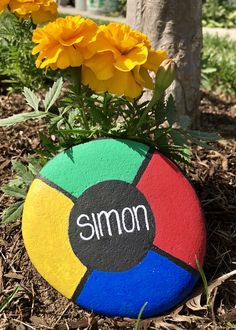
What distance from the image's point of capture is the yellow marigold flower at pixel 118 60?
6.33 feet

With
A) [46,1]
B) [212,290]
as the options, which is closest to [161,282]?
[212,290]

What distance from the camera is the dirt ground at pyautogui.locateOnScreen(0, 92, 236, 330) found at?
2037mm

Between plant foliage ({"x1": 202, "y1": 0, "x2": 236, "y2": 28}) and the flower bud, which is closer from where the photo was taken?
the flower bud

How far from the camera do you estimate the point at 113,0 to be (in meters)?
10.5

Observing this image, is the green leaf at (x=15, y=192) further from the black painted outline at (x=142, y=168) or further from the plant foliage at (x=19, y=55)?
the plant foliage at (x=19, y=55)

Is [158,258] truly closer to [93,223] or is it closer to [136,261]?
[136,261]

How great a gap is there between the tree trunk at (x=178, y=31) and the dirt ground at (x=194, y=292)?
40 cm

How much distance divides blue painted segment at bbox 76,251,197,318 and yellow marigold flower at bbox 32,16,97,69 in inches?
28.0

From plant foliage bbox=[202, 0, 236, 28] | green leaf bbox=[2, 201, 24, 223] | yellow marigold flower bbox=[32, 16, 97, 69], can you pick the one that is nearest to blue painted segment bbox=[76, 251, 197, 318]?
green leaf bbox=[2, 201, 24, 223]

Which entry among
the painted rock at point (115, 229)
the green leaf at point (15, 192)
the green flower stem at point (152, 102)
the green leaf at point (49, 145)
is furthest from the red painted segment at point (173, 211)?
the green leaf at point (15, 192)

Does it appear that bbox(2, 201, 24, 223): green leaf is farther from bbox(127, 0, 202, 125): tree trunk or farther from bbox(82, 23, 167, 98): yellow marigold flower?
bbox(127, 0, 202, 125): tree trunk

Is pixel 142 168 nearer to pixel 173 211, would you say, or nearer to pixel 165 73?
pixel 173 211

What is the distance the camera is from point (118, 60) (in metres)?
1.94

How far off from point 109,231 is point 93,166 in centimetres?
23
